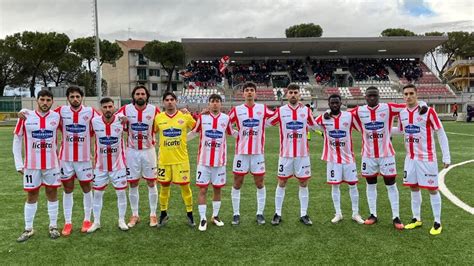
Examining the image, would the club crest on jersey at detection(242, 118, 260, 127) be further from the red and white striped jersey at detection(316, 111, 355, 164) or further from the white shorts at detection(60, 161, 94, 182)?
the white shorts at detection(60, 161, 94, 182)

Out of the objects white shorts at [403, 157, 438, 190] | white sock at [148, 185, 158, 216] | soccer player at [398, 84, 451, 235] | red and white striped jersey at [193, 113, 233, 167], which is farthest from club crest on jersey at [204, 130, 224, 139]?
white shorts at [403, 157, 438, 190]

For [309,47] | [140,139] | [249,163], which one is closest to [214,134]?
[249,163]

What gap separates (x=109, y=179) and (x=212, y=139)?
157 centimetres

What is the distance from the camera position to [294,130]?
599 cm

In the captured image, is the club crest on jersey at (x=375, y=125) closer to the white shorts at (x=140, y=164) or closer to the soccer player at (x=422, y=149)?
the soccer player at (x=422, y=149)

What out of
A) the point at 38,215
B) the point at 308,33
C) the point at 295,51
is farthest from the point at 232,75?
the point at 38,215

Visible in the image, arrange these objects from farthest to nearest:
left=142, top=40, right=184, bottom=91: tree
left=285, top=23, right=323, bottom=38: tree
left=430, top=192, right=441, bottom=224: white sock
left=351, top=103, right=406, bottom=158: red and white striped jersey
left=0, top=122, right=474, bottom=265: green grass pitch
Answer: left=285, top=23, right=323, bottom=38: tree < left=142, top=40, right=184, bottom=91: tree < left=351, top=103, right=406, bottom=158: red and white striped jersey < left=430, top=192, right=441, bottom=224: white sock < left=0, top=122, right=474, bottom=265: green grass pitch

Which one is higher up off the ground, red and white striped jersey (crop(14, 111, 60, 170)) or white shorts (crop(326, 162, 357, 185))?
red and white striped jersey (crop(14, 111, 60, 170))

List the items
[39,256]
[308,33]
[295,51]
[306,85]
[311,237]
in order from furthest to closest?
[308,33] → [295,51] → [306,85] → [311,237] → [39,256]

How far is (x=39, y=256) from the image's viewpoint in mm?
4836

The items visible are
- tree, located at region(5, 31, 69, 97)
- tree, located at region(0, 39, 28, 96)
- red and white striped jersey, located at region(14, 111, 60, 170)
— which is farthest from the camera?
tree, located at region(0, 39, 28, 96)

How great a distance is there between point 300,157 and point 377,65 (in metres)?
42.0

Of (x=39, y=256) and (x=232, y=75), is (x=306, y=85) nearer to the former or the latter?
(x=232, y=75)

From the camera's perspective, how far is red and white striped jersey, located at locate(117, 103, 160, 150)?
5879 millimetres
